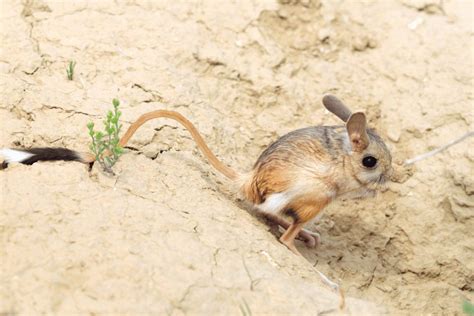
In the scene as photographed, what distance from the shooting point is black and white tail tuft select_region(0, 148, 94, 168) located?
446cm

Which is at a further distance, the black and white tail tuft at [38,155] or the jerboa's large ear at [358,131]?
the jerboa's large ear at [358,131]

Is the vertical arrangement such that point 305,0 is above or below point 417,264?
above

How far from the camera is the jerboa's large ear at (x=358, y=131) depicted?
500 cm

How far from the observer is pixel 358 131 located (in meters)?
5.15

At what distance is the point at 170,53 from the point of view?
621 centimetres

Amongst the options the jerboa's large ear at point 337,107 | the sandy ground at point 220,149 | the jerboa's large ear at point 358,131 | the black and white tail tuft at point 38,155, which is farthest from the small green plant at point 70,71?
the jerboa's large ear at point 358,131

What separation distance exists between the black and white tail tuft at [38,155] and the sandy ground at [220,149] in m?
0.08

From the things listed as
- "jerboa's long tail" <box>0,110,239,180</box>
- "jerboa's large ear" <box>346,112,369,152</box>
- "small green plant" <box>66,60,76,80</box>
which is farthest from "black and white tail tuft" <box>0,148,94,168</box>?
"jerboa's large ear" <box>346,112,369,152</box>

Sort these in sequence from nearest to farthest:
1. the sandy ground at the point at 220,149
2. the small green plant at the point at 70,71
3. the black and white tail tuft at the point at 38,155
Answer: the sandy ground at the point at 220,149 < the black and white tail tuft at the point at 38,155 < the small green plant at the point at 70,71

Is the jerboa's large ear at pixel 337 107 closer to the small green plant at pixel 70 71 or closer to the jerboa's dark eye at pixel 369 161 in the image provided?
the jerboa's dark eye at pixel 369 161

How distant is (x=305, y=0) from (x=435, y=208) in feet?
8.37

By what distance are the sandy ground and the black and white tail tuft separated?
81 millimetres

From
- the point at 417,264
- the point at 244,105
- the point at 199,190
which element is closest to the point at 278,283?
the point at 199,190

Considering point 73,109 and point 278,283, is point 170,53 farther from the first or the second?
point 278,283
